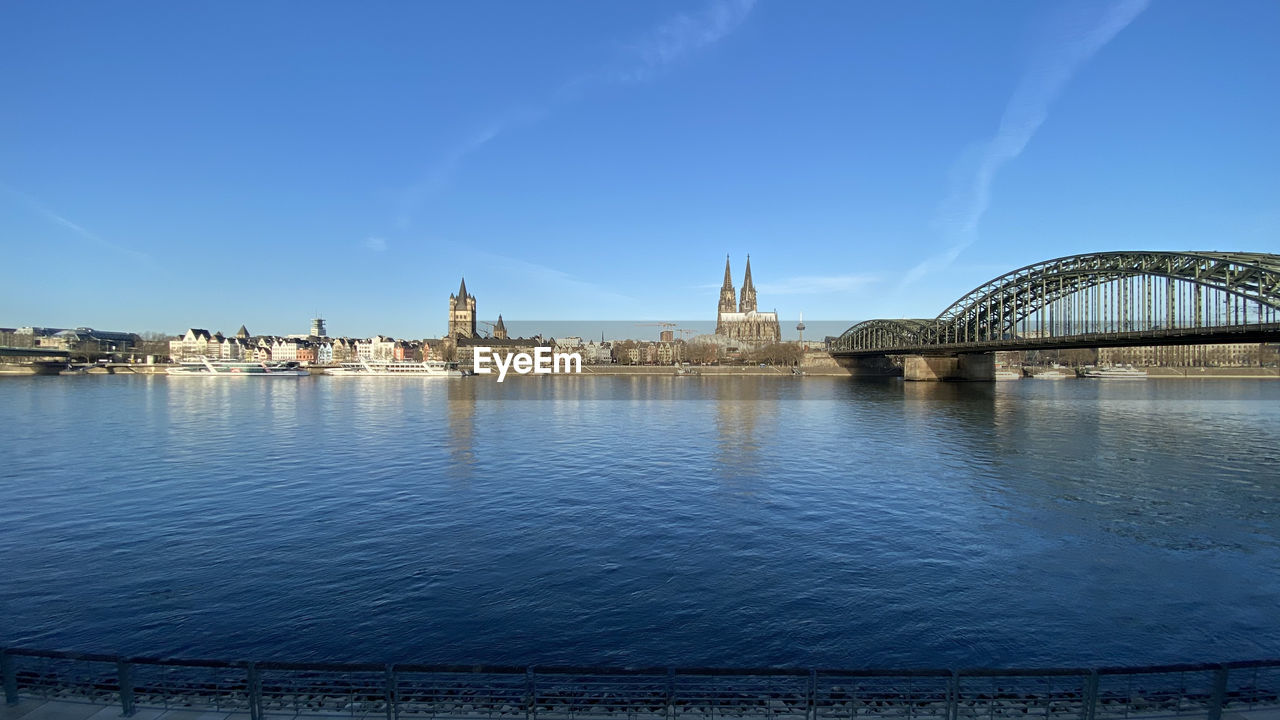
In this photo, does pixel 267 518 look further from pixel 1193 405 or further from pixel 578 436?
pixel 1193 405

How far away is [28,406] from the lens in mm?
64562

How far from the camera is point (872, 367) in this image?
158625 millimetres

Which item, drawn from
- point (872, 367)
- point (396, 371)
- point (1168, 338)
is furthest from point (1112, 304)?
point (396, 371)

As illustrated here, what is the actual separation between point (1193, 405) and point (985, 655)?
84119 mm

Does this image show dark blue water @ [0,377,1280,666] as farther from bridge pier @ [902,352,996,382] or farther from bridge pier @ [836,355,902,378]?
bridge pier @ [836,355,902,378]

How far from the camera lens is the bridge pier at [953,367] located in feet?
396

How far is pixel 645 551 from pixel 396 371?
160m

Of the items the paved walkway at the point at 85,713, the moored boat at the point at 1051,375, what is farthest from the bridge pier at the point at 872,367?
the paved walkway at the point at 85,713

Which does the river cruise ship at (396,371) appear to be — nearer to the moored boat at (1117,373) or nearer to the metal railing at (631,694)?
the metal railing at (631,694)

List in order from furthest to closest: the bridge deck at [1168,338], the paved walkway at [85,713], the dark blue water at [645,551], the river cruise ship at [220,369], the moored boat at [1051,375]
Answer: the moored boat at [1051,375]
the river cruise ship at [220,369]
the bridge deck at [1168,338]
the dark blue water at [645,551]
the paved walkway at [85,713]

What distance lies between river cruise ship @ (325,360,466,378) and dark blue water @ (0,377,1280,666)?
12350cm

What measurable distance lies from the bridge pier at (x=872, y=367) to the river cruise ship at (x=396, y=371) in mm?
99739

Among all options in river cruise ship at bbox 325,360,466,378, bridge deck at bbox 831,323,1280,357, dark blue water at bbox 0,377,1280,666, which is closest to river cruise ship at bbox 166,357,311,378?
river cruise ship at bbox 325,360,466,378
